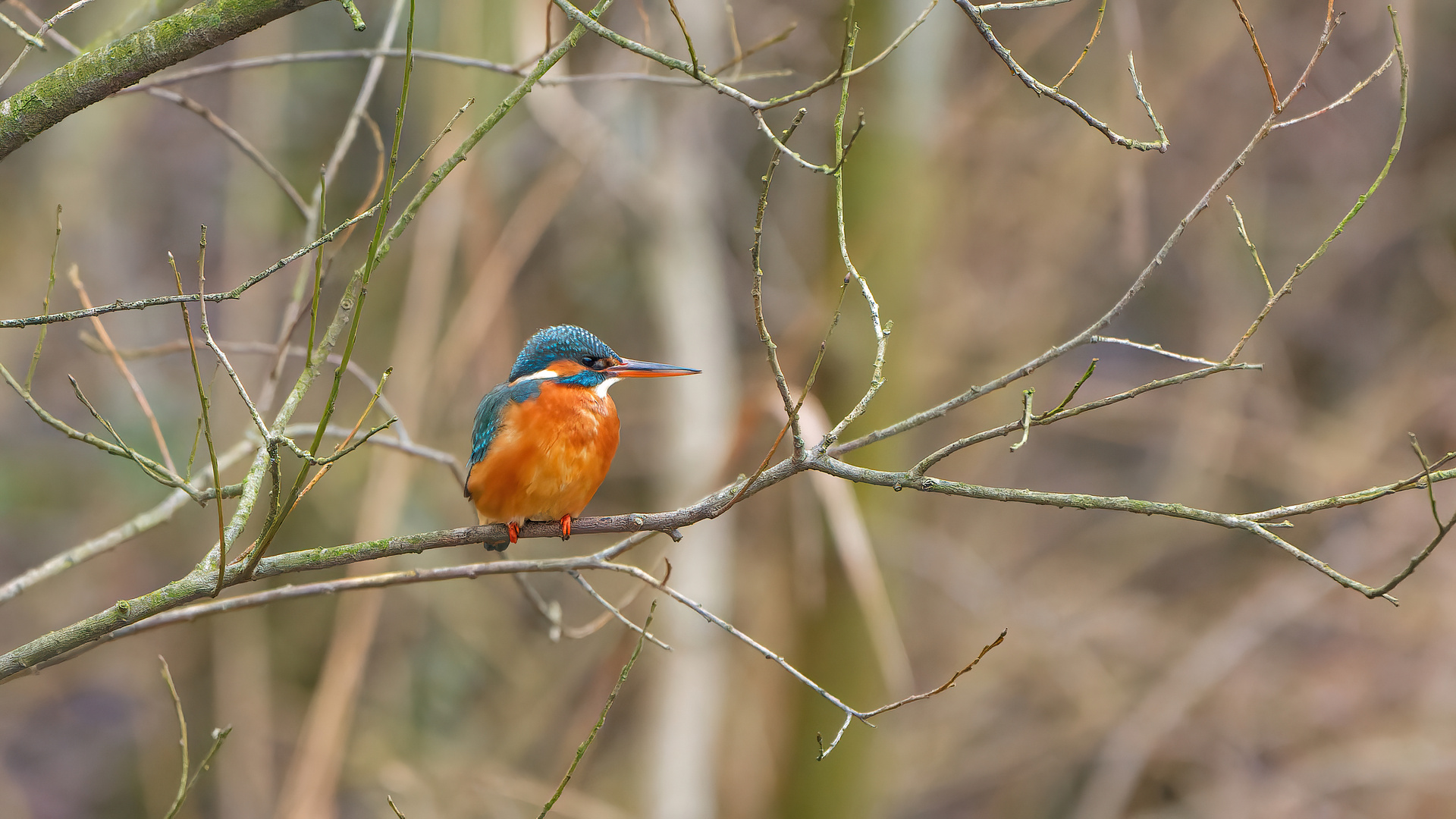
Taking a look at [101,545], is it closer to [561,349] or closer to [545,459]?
[545,459]

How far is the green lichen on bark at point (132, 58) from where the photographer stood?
1.53m

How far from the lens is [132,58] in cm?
153

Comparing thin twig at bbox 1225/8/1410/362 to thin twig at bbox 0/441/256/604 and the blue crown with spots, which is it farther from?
the blue crown with spots

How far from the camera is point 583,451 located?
2.79 meters

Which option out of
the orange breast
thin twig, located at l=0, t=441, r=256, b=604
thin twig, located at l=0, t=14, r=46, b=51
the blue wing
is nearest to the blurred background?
the blue wing

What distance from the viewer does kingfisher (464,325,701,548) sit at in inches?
105

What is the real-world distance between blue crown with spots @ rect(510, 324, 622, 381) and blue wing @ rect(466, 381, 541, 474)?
0.45 ft

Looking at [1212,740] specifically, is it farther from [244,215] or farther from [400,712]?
[244,215]

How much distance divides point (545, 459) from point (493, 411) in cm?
33

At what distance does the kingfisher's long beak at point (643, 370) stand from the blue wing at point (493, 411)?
23 centimetres

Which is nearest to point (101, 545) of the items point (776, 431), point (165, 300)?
point (165, 300)

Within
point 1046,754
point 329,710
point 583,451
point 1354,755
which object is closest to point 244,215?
point 329,710

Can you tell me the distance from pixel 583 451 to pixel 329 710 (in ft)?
5.98

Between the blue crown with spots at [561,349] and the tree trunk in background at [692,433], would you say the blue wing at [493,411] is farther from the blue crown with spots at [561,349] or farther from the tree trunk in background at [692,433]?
the tree trunk in background at [692,433]
